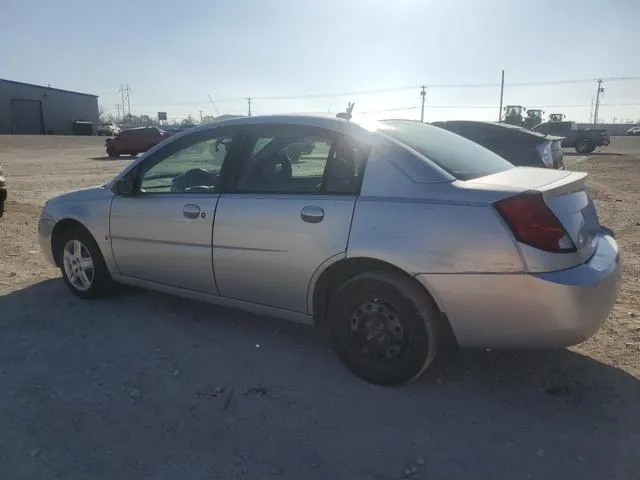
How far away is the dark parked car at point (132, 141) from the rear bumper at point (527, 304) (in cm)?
2773

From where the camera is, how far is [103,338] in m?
3.89

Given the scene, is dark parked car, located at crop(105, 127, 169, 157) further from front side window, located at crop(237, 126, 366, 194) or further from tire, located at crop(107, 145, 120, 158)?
front side window, located at crop(237, 126, 366, 194)

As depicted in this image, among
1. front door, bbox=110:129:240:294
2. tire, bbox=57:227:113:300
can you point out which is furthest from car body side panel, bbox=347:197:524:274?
tire, bbox=57:227:113:300

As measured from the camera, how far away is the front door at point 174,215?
3.81m

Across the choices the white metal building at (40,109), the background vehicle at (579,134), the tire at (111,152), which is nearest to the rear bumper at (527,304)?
the tire at (111,152)

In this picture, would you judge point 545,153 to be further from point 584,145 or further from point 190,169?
point 584,145

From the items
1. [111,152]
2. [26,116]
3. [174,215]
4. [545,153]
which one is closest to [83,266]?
[174,215]

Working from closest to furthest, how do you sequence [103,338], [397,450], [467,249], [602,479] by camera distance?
[602,479] < [397,450] < [467,249] < [103,338]

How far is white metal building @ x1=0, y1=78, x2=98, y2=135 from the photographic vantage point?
62.6m

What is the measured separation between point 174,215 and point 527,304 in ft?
8.38

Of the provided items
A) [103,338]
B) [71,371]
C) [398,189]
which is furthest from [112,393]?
[398,189]

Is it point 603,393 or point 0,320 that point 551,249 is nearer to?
point 603,393

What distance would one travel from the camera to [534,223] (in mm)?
2715

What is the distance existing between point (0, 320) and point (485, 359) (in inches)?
150
